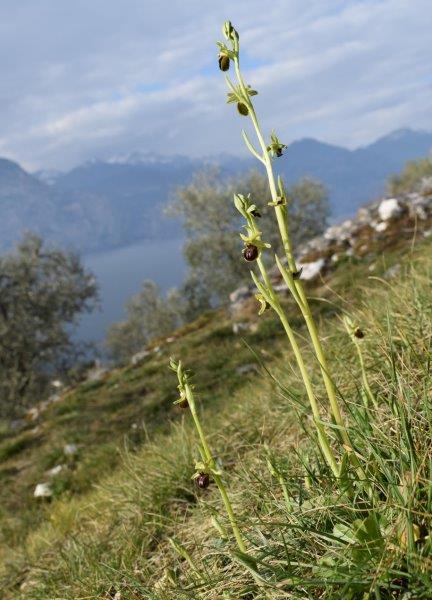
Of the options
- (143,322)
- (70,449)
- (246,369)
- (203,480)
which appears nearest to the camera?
(203,480)

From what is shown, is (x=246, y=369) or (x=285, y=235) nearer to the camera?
(x=285, y=235)

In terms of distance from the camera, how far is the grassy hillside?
2.39 metres

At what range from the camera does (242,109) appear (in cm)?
241

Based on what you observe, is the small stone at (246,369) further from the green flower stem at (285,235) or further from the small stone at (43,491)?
the green flower stem at (285,235)

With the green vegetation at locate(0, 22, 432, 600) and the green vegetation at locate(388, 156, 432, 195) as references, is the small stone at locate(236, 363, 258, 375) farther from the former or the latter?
the green vegetation at locate(388, 156, 432, 195)

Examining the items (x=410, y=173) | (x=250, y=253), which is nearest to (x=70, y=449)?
(x=250, y=253)

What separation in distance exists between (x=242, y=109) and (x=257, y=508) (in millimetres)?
2334

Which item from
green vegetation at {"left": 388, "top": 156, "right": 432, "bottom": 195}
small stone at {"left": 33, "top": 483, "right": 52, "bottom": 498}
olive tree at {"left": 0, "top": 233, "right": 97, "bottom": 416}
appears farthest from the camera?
green vegetation at {"left": 388, "top": 156, "right": 432, "bottom": 195}

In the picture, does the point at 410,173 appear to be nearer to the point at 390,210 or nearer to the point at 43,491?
the point at 390,210

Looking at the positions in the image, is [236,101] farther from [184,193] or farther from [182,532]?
[184,193]

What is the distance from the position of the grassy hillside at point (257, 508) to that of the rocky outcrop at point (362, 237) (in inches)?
304

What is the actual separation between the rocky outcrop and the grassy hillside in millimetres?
7726

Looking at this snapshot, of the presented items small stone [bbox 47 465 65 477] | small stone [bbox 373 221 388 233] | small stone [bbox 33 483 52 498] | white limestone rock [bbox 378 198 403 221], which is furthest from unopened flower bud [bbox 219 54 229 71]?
white limestone rock [bbox 378 198 403 221]

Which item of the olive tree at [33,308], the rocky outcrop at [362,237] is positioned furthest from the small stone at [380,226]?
the olive tree at [33,308]
